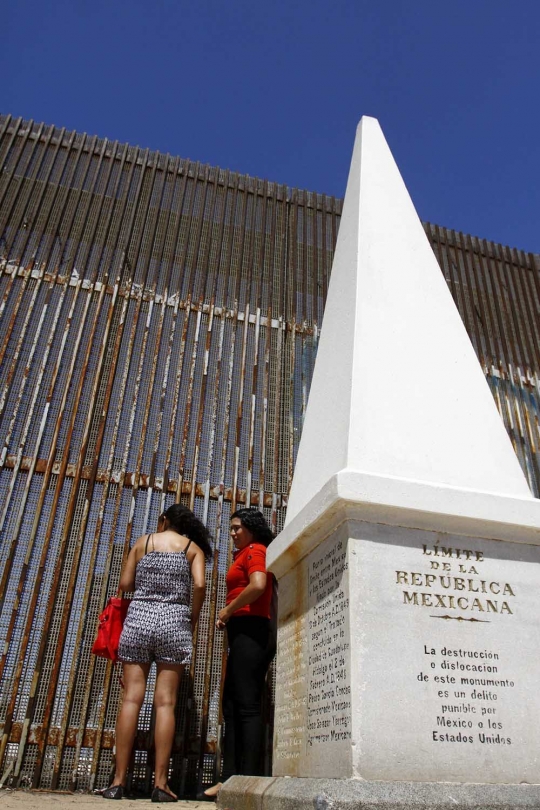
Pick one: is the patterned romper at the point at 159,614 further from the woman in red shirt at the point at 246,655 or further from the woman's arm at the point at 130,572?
the woman in red shirt at the point at 246,655

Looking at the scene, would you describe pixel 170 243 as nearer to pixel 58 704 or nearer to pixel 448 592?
pixel 58 704

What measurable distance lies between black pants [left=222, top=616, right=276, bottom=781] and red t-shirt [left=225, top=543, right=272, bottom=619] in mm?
45

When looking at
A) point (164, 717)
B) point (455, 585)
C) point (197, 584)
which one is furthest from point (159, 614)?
Result: point (455, 585)

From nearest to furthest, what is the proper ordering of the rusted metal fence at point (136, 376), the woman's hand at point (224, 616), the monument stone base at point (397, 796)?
the monument stone base at point (397, 796), the woman's hand at point (224, 616), the rusted metal fence at point (136, 376)

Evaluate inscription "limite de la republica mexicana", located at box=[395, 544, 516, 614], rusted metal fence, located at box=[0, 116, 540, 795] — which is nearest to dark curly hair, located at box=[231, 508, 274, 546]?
rusted metal fence, located at box=[0, 116, 540, 795]

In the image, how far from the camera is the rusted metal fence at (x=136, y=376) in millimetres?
4387

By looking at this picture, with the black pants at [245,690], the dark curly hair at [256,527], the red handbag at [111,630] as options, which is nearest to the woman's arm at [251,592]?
the black pants at [245,690]

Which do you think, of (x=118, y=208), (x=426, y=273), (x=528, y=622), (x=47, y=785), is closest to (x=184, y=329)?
(x=118, y=208)

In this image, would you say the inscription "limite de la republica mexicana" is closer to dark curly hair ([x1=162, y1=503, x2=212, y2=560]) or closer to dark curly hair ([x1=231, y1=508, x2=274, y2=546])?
dark curly hair ([x1=231, y1=508, x2=274, y2=546])

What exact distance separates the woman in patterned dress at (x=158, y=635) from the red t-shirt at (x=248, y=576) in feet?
0.68

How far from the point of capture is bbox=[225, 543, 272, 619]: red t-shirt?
3475 mm

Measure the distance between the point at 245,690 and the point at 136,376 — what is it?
3.20 metres

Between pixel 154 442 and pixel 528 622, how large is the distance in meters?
3.66

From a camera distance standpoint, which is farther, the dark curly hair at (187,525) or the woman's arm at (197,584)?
the dark curly hair at (187,525)
